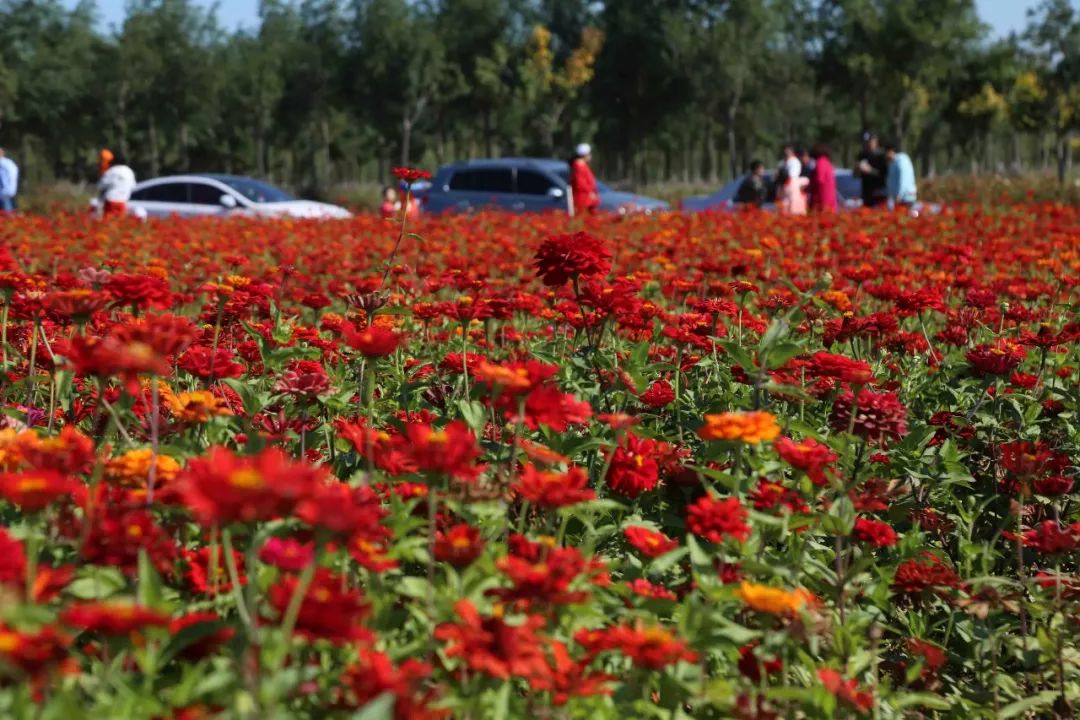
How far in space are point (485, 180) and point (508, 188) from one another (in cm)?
51

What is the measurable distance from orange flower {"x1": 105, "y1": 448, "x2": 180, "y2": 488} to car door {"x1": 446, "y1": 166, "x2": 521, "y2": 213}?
17.6 metres

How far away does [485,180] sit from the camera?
2036 centimetres

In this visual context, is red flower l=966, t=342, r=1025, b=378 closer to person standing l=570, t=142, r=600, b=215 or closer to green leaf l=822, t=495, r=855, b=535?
A: green leaf l=822, t=495, r=855, b=535

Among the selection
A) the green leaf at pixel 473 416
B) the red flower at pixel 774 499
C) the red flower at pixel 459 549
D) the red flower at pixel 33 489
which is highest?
the red flower at pixel 33 489

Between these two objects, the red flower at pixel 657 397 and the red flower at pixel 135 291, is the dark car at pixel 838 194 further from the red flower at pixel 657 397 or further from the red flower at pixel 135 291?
the red flower at pixel 135 291

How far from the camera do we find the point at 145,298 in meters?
2.43

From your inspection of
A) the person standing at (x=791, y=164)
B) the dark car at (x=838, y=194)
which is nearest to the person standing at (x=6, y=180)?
the person standing at (x=791, y=164)

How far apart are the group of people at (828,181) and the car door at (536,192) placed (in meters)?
3.82

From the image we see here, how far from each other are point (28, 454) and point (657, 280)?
16.3 feet

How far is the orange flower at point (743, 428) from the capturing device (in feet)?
6.87

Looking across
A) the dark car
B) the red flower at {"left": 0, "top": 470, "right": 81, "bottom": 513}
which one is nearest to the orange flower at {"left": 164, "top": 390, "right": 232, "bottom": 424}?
the red flower at {"left": 0, "top": 470, "right": 81, "bottom": 513}

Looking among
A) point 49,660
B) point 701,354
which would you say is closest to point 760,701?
point 49,660

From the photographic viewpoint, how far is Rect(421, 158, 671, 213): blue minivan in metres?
19.4

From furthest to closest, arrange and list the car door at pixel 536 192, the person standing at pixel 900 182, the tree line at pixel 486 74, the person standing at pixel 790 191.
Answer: the tree line at pixel 486 74 → the car door at pixel 536 192 → the person standing at pixel 790 191 → the person standing at pixel 900 182
